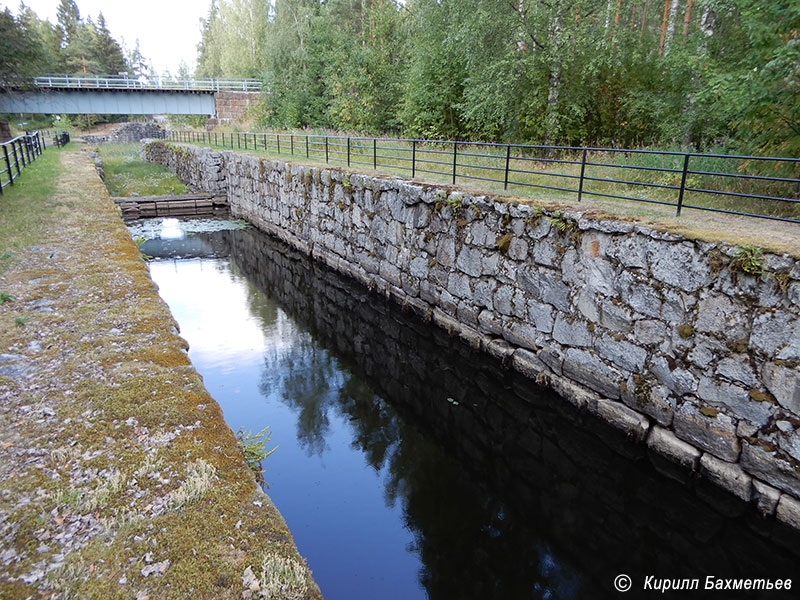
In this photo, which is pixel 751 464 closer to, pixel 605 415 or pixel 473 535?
pixel 605 415

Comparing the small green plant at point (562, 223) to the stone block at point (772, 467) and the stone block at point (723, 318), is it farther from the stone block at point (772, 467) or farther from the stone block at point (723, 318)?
the stone block at point (772, 467)

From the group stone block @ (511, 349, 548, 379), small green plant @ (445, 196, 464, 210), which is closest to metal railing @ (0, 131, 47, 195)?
small green plant @ (445, 196, 464, 210)

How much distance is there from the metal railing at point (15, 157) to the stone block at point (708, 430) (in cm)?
1509

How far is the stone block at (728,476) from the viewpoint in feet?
17.0

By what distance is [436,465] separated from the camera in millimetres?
6445

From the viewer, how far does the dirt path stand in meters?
2.71

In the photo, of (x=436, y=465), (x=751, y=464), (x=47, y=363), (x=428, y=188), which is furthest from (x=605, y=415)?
(x=47, y=363)

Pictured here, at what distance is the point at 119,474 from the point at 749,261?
5.74 m

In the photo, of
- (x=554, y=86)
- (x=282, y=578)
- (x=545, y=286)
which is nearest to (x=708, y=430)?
(x=545, y=286)

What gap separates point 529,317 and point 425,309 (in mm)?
2870

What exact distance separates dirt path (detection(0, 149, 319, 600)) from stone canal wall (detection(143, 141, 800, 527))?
183 inches

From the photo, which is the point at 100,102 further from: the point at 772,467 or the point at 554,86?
the point at 772,467

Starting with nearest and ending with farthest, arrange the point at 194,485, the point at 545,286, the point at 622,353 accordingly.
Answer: the point at 194,485 < the point at 622,353 < the point at 545,286

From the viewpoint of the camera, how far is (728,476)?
5.34 m
